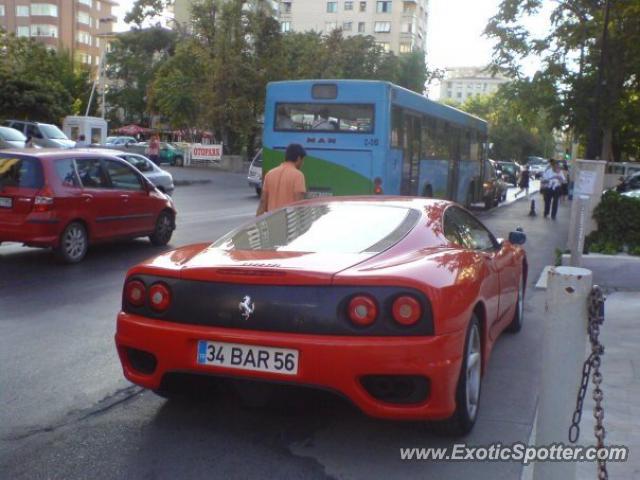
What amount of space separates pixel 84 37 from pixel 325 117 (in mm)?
91395

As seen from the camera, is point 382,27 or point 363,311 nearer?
point 363,311

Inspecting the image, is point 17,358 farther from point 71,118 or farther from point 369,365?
point 71,118

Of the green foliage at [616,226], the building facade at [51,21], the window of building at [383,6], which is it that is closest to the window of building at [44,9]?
the building facade at [51,21]

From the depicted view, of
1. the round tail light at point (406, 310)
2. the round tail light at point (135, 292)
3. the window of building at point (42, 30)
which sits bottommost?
the round tail light at point (135, 292)

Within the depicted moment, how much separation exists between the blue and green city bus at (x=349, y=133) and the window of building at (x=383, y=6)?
86.2 metres

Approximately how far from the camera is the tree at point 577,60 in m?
29.5

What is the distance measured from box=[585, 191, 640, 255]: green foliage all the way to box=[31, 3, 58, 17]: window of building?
89956 millimetres

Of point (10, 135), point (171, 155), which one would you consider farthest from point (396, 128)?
point (171, 155)

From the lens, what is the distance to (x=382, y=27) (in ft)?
322

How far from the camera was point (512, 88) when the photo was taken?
33.4 meters

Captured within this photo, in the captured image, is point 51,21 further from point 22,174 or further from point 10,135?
point 22,174

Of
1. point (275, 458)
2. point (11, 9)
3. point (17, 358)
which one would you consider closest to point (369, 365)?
point (275, 458)

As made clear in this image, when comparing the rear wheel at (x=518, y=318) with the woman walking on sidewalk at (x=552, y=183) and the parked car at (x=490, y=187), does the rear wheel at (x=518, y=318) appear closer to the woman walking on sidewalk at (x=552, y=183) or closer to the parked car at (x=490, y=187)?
the woman walking on sidewalk at (x=552, y=183)

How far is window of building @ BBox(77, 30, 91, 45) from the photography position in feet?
314
